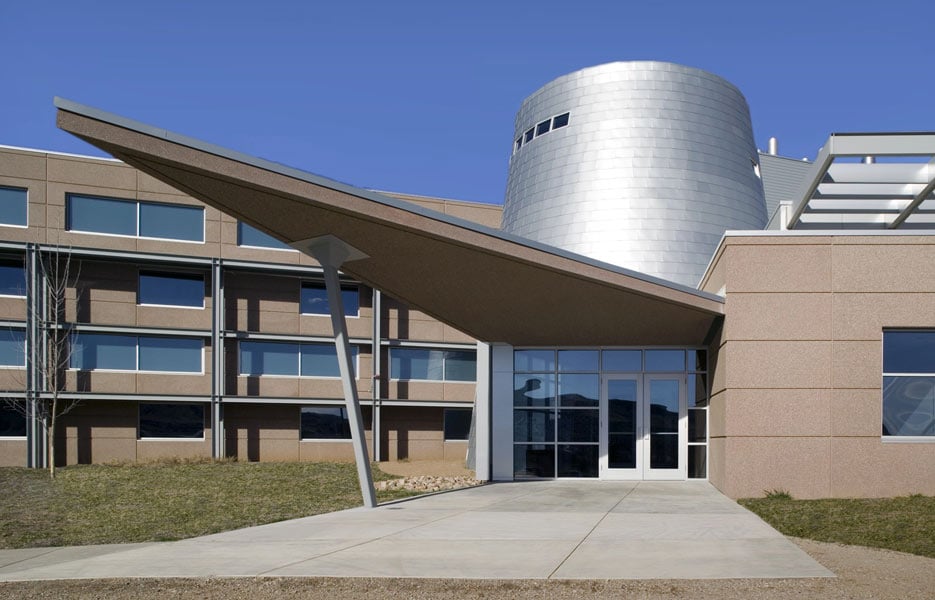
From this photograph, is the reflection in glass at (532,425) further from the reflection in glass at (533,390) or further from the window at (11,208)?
the window at (11,208)

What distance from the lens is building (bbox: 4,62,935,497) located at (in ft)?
45.1

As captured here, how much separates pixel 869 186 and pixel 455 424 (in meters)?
23.9

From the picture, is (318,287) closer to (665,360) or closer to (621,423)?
(621,423)

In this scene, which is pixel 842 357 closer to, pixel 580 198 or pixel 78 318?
pixel 580 198

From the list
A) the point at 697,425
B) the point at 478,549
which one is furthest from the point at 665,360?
the point at 478,549

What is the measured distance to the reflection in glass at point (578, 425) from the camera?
816 inches

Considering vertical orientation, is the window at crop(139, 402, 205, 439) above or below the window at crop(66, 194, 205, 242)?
below

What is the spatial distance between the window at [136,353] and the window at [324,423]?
4.55 m

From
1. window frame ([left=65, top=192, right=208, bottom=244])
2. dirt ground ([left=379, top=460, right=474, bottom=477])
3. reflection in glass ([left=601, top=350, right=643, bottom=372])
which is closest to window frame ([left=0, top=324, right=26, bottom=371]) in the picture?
window frame ([left=65, top=192, right=208, bottom=244])

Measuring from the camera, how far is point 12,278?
31.1 meters

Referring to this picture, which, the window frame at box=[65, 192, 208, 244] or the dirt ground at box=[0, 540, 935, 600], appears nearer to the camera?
the dirt ground at box=[0, 540, 935, 600]

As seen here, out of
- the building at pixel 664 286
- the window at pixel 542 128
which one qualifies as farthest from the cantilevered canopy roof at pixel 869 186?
the window at pixel 542 128

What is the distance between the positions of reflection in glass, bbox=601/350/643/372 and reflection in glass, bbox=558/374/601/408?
1.31 feet

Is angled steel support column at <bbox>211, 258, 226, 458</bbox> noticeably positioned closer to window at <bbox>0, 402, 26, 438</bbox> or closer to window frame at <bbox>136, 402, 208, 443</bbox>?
window frame at <bbox>136, 402, 208, 443</bbox>
